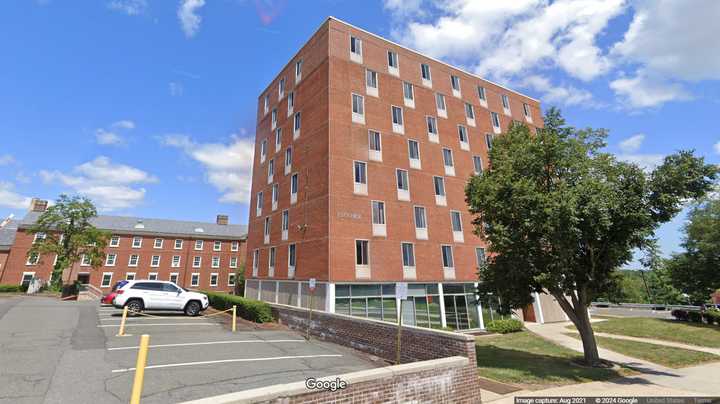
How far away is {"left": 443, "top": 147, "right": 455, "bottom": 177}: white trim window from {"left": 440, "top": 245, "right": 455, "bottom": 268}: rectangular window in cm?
656

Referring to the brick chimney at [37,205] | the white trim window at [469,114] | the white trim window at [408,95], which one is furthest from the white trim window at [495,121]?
the brick chimney at [37,205]

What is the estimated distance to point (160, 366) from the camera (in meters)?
8.73

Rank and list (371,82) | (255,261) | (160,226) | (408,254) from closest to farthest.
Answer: (408,254) < (371,82) < (255,261) < (160,226)

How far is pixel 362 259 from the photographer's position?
2266cm

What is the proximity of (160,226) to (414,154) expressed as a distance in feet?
159

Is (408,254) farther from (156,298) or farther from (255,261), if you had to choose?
(156,298)

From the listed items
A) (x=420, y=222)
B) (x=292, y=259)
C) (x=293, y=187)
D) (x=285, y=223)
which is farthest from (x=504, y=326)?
(x=293, y=187)

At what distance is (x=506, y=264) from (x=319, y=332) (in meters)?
8.69

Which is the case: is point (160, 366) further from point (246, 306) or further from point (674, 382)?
point (674, 382)

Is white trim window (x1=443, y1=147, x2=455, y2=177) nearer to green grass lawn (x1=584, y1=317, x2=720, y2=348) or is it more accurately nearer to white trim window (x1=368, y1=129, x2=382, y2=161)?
white trim window (x1=368, y1=129, x2=382, y2=161)

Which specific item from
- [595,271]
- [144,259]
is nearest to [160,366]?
[595,271]

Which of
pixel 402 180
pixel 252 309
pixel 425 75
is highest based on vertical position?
pixel 425 75

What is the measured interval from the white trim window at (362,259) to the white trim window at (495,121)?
2065cm

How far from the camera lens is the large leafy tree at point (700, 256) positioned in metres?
28.0
